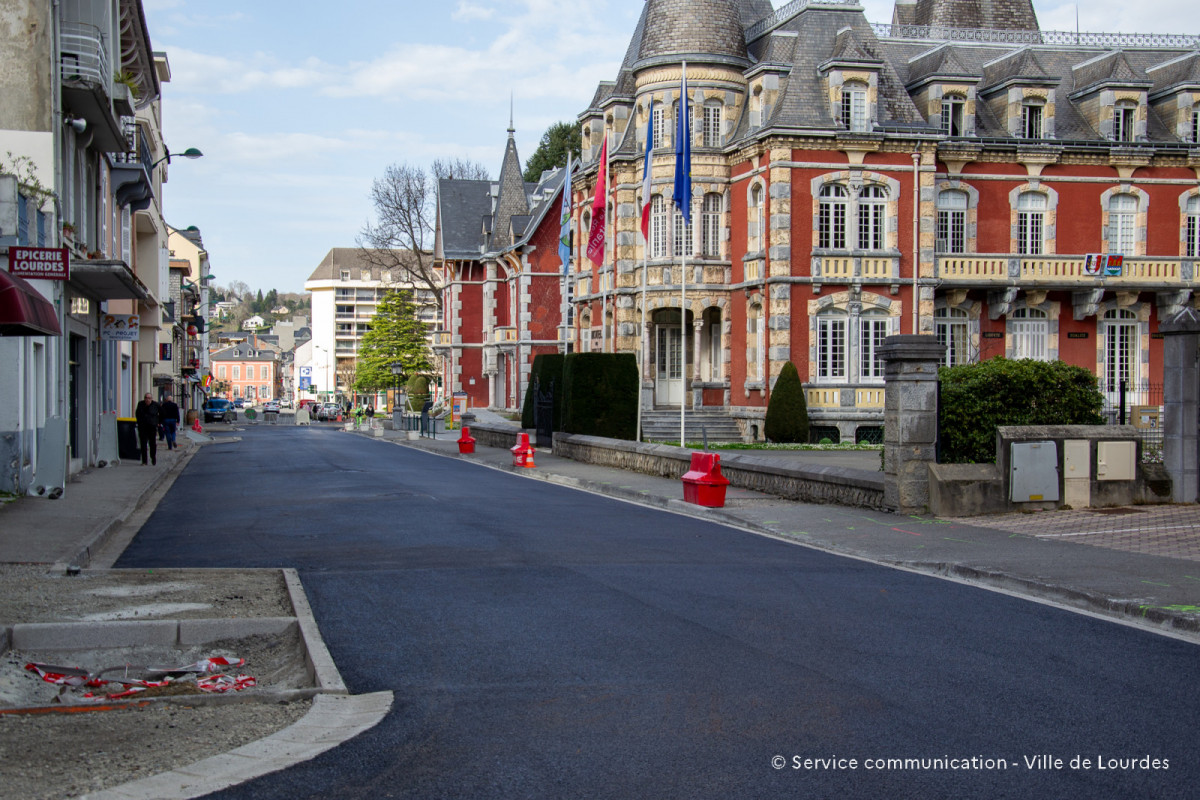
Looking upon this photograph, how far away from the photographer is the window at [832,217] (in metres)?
36.4

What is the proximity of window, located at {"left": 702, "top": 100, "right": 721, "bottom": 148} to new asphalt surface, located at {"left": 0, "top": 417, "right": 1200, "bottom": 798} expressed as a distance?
26242 mm

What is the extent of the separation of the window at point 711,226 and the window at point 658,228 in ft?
4.38

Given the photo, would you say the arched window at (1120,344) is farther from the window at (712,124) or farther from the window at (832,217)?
the window at (712,124)

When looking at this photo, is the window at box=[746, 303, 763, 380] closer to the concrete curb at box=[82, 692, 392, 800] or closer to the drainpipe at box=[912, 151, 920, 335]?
the drainpipe at box=[912, 151, 920, 335]

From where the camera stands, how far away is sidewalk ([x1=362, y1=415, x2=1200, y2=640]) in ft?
30.9

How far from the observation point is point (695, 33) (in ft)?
127

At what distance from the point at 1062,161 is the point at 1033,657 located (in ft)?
116

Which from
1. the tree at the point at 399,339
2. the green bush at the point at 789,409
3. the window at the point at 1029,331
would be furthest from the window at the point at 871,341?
the tree at the point at 399,339

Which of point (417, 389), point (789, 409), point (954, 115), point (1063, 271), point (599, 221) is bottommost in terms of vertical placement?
point (789, 409)

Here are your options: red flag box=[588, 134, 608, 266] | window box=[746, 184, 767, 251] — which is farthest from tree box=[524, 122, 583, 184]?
red flag box=[588, 134, 608, 266]

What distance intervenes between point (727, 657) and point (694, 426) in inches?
1199

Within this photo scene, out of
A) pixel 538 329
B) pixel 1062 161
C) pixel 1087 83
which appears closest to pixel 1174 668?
pixel 1062 161

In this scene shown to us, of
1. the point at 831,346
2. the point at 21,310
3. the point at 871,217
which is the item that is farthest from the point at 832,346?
the point at 21,310

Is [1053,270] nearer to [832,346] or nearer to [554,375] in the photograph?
[832,346]
